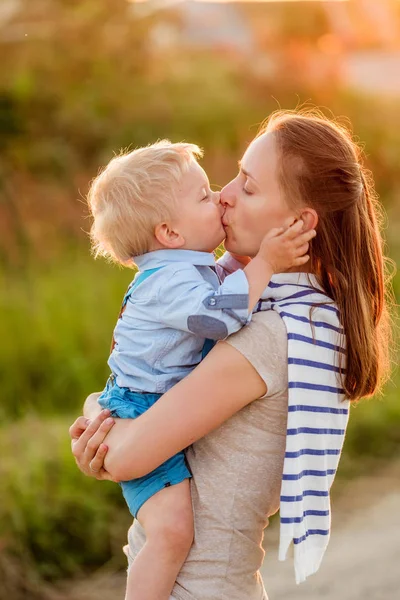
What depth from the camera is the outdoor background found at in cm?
452

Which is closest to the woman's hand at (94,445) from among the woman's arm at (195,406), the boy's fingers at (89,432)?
the boy's fingers at (89,432)

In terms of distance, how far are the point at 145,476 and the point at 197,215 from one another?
575 millimetres

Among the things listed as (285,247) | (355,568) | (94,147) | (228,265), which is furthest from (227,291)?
(94,147)

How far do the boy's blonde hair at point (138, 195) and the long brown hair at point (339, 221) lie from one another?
24 centimetres

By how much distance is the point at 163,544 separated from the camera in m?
1.88

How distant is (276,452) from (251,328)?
27 cm

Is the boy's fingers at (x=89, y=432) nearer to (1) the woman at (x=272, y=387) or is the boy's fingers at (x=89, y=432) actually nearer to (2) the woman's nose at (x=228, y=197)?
(1) the woman at (x=272, y=387)

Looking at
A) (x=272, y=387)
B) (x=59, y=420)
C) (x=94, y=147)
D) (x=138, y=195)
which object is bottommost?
(x=59, y=420)

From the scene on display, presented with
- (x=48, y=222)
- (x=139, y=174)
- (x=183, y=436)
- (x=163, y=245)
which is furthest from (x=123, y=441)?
(x=48, y=222)

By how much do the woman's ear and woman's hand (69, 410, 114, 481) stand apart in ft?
1.92

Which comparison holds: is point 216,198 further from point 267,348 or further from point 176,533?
point 176,533

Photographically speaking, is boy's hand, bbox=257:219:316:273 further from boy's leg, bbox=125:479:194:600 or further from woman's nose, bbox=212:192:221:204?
boy's leg, bbox=125:479:194:600

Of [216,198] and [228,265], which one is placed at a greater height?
[216,198]

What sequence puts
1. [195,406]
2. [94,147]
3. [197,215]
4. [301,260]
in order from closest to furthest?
[195,406] < [301,260] < [197,215] < [94,147]
